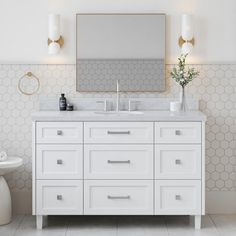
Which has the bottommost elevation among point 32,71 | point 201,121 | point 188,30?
point 201,121

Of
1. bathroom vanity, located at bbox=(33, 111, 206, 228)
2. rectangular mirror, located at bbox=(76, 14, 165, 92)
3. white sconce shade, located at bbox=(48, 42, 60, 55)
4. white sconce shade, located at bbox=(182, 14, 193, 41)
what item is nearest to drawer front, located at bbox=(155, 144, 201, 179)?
bathroom vanity, located at bbox=(33, 111, 206, 228)

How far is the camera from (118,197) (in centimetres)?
446


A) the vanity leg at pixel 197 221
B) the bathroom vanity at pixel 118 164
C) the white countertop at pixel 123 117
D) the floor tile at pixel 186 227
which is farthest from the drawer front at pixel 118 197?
the white countertop at pixel 123 117

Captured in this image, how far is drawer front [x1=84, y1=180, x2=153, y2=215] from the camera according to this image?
4457 millimetres

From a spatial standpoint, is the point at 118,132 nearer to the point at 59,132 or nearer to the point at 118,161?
the point at 118,161

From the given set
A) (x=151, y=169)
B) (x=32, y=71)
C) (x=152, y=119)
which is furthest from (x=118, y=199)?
(x=32, y=71)

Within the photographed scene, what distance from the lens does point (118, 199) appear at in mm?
4469

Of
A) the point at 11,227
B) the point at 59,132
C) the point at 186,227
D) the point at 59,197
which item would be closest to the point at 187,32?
the point at 59,132

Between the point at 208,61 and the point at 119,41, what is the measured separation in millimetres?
801

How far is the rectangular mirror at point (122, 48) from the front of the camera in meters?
4.92

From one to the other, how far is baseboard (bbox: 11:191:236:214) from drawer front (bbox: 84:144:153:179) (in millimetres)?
858

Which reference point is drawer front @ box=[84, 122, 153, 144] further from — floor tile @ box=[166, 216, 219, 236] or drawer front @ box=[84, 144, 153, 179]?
floor tile @ box=[166, 216, 219, 236]

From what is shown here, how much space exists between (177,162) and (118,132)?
0.52 meters

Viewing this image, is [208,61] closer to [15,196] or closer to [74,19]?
[74,19]
